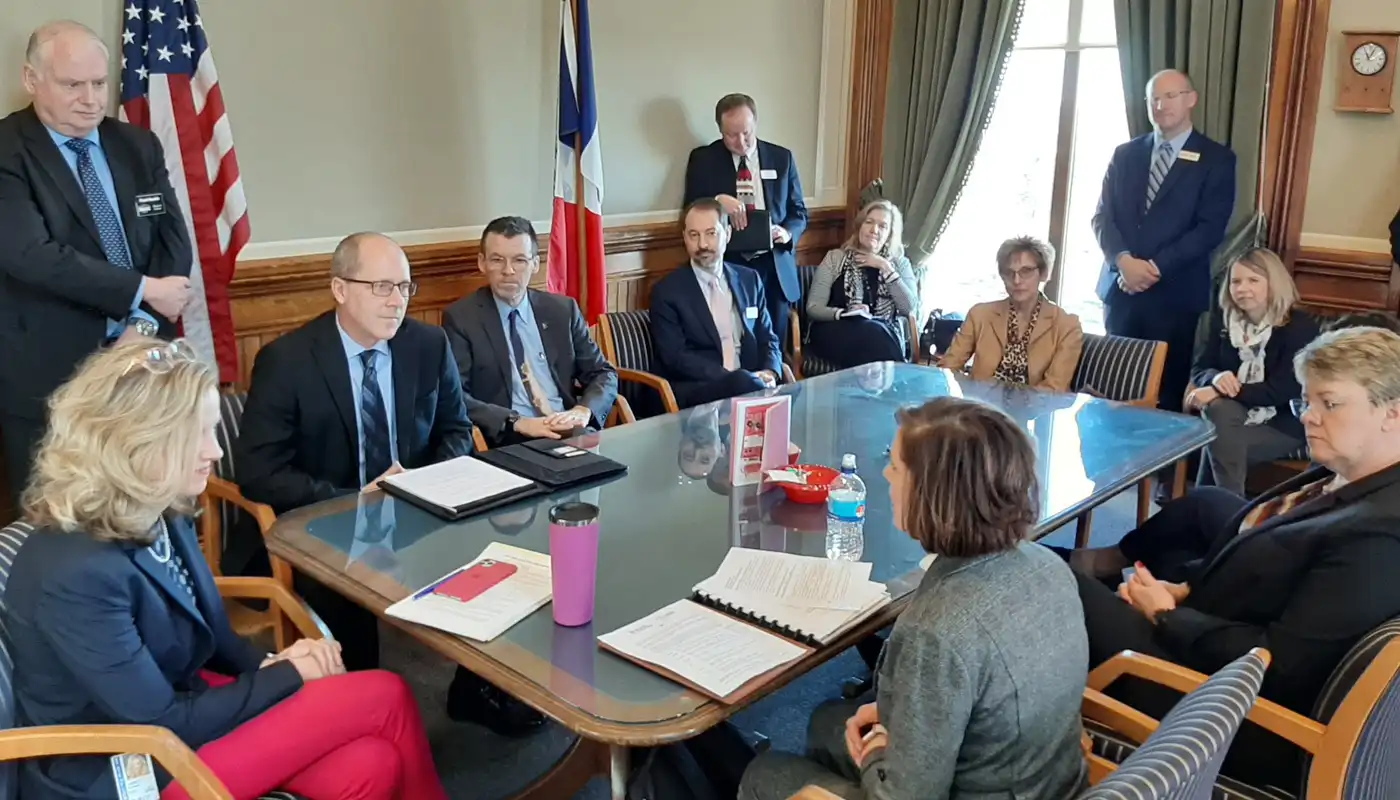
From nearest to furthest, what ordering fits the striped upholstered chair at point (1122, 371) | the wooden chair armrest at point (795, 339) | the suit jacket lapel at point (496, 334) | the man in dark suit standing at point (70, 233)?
the man in dark suit standing at point (70, 233) → the suit jacket lapel at point (496, 334) → the striped upholstered chair at point (1122, 371) → the wooden chair armrest at point (795, 339)

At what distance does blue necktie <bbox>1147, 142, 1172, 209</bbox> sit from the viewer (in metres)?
4.61

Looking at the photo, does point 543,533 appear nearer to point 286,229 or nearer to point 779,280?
point 286,229

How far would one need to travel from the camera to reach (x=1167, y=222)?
4.57 m

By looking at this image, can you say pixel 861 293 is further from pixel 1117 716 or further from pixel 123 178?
pixel 1117 716

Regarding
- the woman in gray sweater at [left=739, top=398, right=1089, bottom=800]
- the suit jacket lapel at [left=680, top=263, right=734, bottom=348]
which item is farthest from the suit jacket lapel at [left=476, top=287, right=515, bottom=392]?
the woman in gray sweater at [left=739, top=398, right=1089, bottom=800]

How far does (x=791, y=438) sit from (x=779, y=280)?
2320 mm

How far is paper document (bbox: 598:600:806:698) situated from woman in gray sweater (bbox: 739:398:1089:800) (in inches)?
7.0

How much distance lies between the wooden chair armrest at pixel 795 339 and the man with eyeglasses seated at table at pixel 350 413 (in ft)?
8.03

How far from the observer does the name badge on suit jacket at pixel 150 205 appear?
299 centimetres

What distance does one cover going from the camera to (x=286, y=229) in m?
3.79

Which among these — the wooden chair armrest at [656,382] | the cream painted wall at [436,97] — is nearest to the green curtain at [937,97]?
the cream painted wall at [436,97]

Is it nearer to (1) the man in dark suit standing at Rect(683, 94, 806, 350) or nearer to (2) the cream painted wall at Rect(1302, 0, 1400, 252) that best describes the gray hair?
(1) the man in dark suit standing at Rect(683, 94, 806, 350)

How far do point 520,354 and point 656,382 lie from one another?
56cm

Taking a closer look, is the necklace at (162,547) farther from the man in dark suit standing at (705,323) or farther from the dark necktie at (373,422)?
the man in dark suit standing at (705,323)
